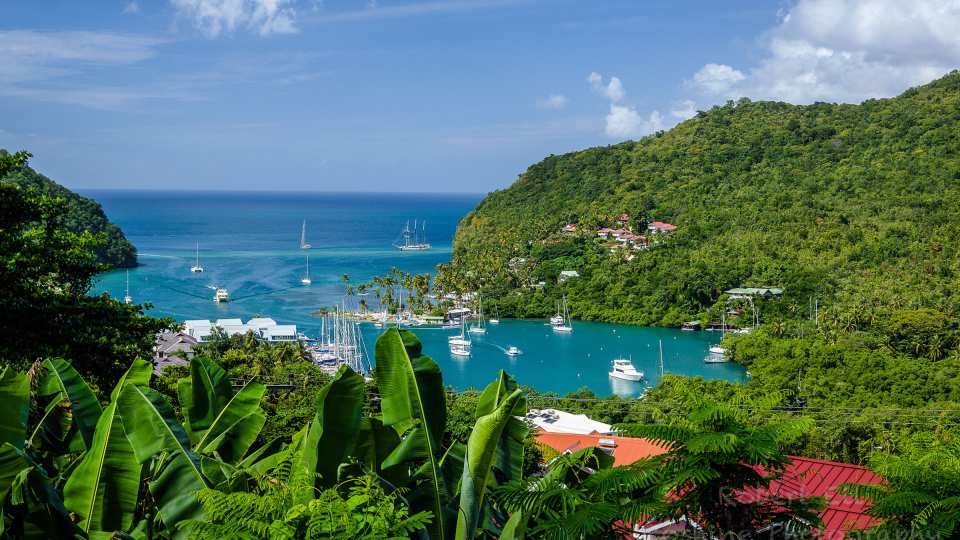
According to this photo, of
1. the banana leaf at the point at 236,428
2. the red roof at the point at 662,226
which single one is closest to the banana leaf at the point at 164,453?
the banana leaf at the point at 236,428

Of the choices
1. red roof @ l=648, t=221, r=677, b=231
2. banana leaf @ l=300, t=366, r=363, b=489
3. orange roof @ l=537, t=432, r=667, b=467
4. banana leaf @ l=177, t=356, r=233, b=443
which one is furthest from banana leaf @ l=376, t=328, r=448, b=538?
red roof @ l=648, t=221, r=677, b=231

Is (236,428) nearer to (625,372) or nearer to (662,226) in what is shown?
(625,372)

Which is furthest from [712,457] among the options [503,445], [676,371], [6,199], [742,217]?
[742,217]

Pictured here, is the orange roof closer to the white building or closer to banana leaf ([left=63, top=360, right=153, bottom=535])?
the white building

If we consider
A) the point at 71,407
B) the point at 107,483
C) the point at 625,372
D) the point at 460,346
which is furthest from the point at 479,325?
the point at 107,483

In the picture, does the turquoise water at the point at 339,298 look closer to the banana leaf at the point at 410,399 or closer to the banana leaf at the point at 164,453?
the banana leaf at the point at 410,399
